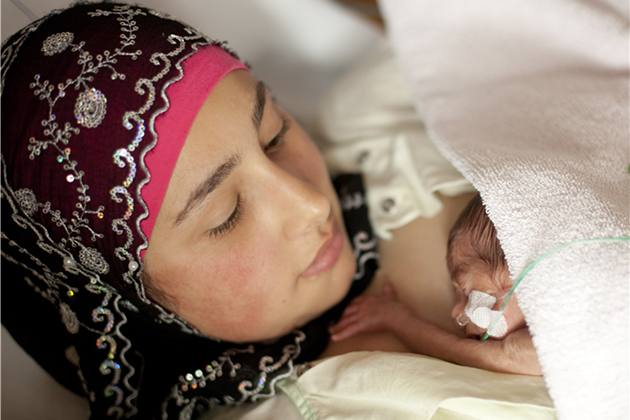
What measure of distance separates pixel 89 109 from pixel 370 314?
0.65 m

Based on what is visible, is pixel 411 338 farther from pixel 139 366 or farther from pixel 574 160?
pixel 139 366

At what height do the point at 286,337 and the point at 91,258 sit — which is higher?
the point at 91,258

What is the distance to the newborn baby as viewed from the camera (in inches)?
26.5

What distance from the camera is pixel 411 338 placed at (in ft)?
2.72

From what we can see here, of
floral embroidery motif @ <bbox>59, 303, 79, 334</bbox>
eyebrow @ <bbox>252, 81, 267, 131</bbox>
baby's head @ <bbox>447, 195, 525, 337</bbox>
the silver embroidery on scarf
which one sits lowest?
the silver embroidery on scarf

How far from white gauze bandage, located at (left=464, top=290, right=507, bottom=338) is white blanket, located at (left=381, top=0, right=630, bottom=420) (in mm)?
49

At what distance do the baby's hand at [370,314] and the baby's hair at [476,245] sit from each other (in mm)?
175

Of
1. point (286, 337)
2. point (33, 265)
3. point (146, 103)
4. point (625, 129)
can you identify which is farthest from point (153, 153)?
point (625, 129)

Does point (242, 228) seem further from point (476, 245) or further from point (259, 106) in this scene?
point (476, 245)

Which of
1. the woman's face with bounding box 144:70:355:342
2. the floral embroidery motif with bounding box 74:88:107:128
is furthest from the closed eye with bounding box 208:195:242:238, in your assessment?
the floral embroidery motif with bounding box 74:88:107:128

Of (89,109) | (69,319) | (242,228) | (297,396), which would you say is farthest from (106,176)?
(297,396)

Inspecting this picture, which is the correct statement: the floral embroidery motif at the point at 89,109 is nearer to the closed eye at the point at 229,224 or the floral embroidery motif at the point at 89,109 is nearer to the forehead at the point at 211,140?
the forehead at the point at 211,140

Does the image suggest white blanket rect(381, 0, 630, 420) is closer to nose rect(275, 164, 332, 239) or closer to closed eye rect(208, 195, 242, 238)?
nose rect(275, 164, 332, 239)

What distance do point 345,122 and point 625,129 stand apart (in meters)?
0.66
